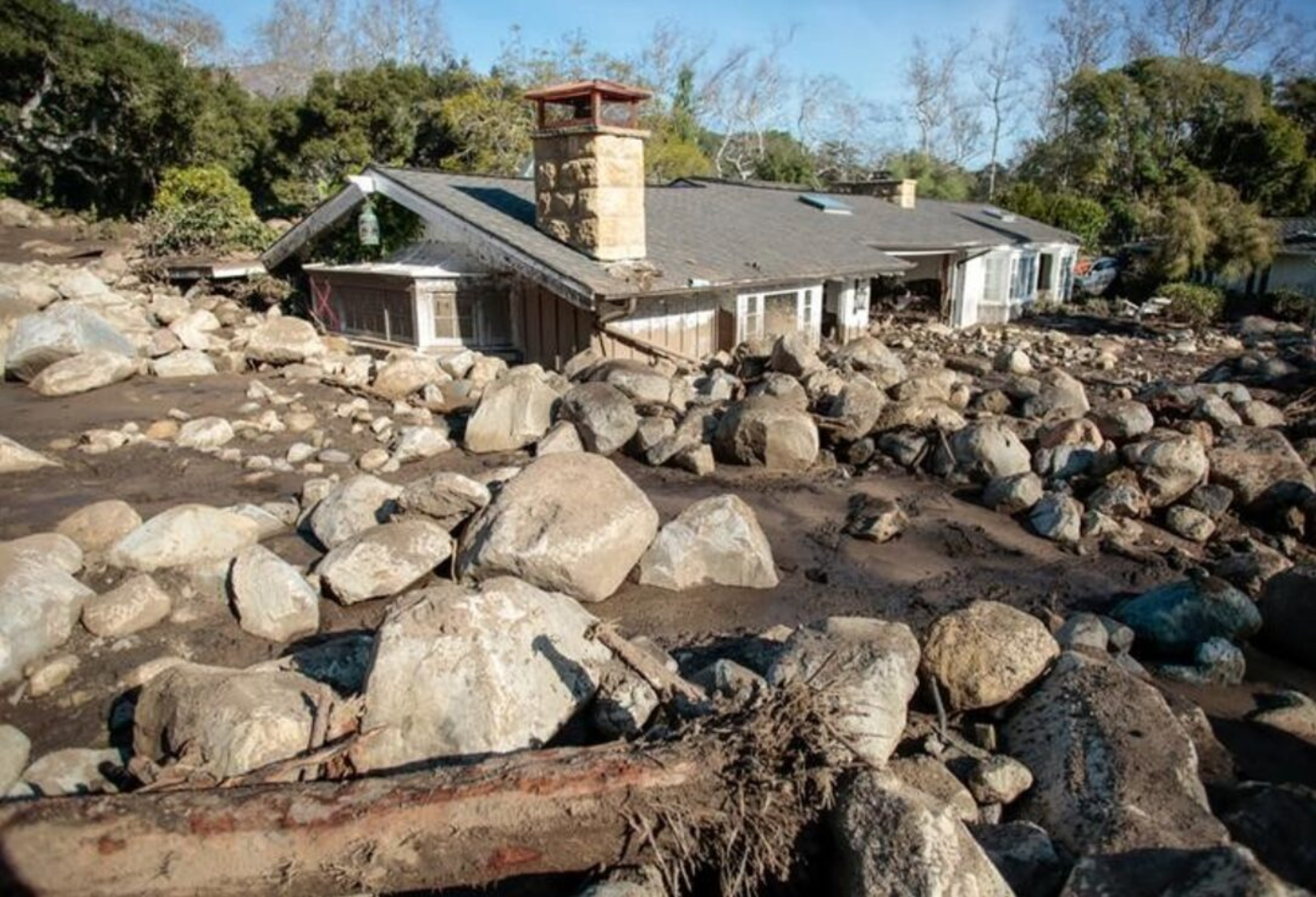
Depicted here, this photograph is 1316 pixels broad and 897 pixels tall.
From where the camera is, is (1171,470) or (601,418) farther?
(601,418)

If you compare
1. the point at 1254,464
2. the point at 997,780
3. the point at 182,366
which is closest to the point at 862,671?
the point at 997,780

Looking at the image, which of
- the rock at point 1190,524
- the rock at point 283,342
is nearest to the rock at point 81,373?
the rock at point 283,342

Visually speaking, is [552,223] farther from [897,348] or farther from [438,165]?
[438,165]

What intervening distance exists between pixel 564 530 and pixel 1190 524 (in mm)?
7103

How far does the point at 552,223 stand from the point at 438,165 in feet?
55.5

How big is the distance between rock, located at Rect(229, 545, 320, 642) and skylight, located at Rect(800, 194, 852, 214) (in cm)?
1972

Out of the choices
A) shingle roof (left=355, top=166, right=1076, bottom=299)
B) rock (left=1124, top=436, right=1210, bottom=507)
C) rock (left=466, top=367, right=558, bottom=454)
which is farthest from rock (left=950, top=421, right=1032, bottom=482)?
rock (left=466, top=367, right=558, bottom=454)

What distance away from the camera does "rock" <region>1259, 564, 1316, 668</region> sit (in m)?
6.91

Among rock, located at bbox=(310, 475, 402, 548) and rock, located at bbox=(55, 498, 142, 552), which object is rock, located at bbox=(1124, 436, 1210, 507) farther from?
rock, located at bbox=(55, 498, 142, 552)

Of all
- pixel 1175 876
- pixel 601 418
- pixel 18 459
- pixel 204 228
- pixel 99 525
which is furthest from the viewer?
pixel 204 228

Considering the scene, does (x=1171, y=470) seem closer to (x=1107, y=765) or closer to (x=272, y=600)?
(x=1107, y=765)

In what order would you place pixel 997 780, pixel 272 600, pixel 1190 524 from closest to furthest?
pixel 997 780
pixel 272 600
pixel 1190 524

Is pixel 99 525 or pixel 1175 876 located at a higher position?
pixel 1175 876

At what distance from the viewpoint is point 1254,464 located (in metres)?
9.98
